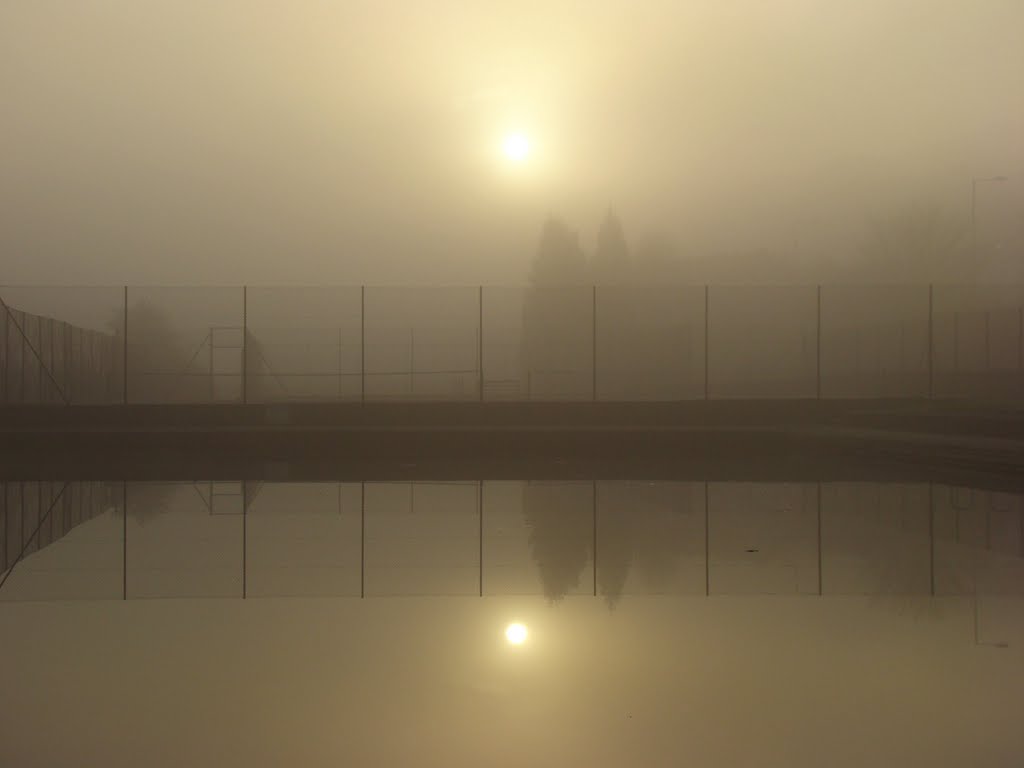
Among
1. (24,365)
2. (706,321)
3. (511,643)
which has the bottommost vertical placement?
(511,643)

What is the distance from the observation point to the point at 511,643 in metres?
2.10

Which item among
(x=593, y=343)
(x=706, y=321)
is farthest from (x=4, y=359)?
(x=706, y=321)

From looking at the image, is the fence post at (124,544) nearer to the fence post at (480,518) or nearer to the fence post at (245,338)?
the fence post at (480,518)

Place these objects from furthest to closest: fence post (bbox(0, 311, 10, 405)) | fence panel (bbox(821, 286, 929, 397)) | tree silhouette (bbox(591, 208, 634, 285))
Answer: tree silhouette (bbox(591, 208, 634, 285)) < fence panel (bbox(821, 286, 929, 397)) < fence post (bbox(0, 311, 10, 405))

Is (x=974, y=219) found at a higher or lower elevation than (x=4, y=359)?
higher

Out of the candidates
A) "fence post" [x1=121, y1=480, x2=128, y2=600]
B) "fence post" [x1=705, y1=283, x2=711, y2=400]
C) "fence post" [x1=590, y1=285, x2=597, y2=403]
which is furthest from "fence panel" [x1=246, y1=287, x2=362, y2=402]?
"fence post" [x1=121, y1=480, x2=128, y2=600]

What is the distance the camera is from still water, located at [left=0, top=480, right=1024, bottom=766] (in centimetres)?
151

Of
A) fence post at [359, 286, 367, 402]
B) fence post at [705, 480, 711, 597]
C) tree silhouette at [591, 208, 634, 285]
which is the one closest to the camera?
fence post at [705, 480, 711, 597]

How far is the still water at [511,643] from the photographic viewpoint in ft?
4.96

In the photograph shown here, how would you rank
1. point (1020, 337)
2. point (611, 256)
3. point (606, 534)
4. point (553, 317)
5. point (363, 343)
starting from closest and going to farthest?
point (606, 534), point (1020, 337), point (363, 343), point (553, 317), point (611, 256)

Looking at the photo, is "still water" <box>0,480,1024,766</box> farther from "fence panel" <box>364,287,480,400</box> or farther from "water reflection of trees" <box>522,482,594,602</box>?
"fence panel" <box>364,287,480,400</box>

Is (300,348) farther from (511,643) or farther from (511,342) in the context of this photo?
(511,643)

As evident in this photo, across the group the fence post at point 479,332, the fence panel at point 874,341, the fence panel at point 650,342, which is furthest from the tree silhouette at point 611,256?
the fence panel at point 874,341

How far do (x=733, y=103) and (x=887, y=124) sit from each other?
1.91m
